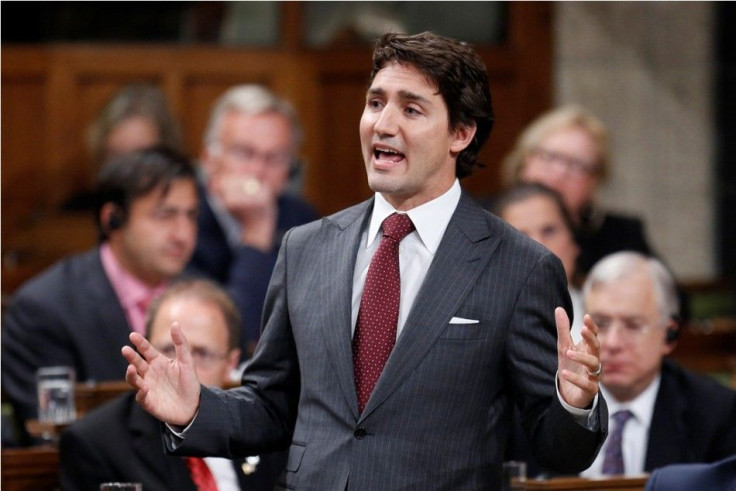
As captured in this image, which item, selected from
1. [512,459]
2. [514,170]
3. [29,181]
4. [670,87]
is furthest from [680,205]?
[512,459]

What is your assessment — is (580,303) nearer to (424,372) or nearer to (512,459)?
(512,459)

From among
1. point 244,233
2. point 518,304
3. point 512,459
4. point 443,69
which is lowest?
point 512,459

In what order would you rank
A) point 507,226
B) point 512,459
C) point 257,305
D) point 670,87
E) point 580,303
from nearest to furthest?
1. point 507,226
2. point 512,459
3. point 580,303
4. point 257,305
5. point 670,87

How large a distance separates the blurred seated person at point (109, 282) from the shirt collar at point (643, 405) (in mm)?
1682

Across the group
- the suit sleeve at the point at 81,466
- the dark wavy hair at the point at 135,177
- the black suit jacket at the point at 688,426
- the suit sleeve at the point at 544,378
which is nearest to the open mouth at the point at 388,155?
the suit sleeve at the point at 544,378

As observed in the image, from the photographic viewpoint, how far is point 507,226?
268 cm

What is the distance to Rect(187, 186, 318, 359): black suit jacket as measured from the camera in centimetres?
538

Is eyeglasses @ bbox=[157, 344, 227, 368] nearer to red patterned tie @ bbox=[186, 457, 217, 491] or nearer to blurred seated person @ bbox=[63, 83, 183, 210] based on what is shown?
red patterned tie @ bbox=[186, 457, 217, 491]

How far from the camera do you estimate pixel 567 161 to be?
5.67 meters

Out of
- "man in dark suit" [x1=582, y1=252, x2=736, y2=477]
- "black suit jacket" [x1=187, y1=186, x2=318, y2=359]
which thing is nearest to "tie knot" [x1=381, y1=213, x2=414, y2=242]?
"man in dark suit" [x1=582, y1=252, x2=736, y2=477]

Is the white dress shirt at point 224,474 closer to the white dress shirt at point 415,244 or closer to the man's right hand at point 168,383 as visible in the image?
the man's right hand at point 168,383

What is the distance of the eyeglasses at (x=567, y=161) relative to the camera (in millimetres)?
5672

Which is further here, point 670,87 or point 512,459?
point 670,87

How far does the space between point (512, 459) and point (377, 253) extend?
148 cm
